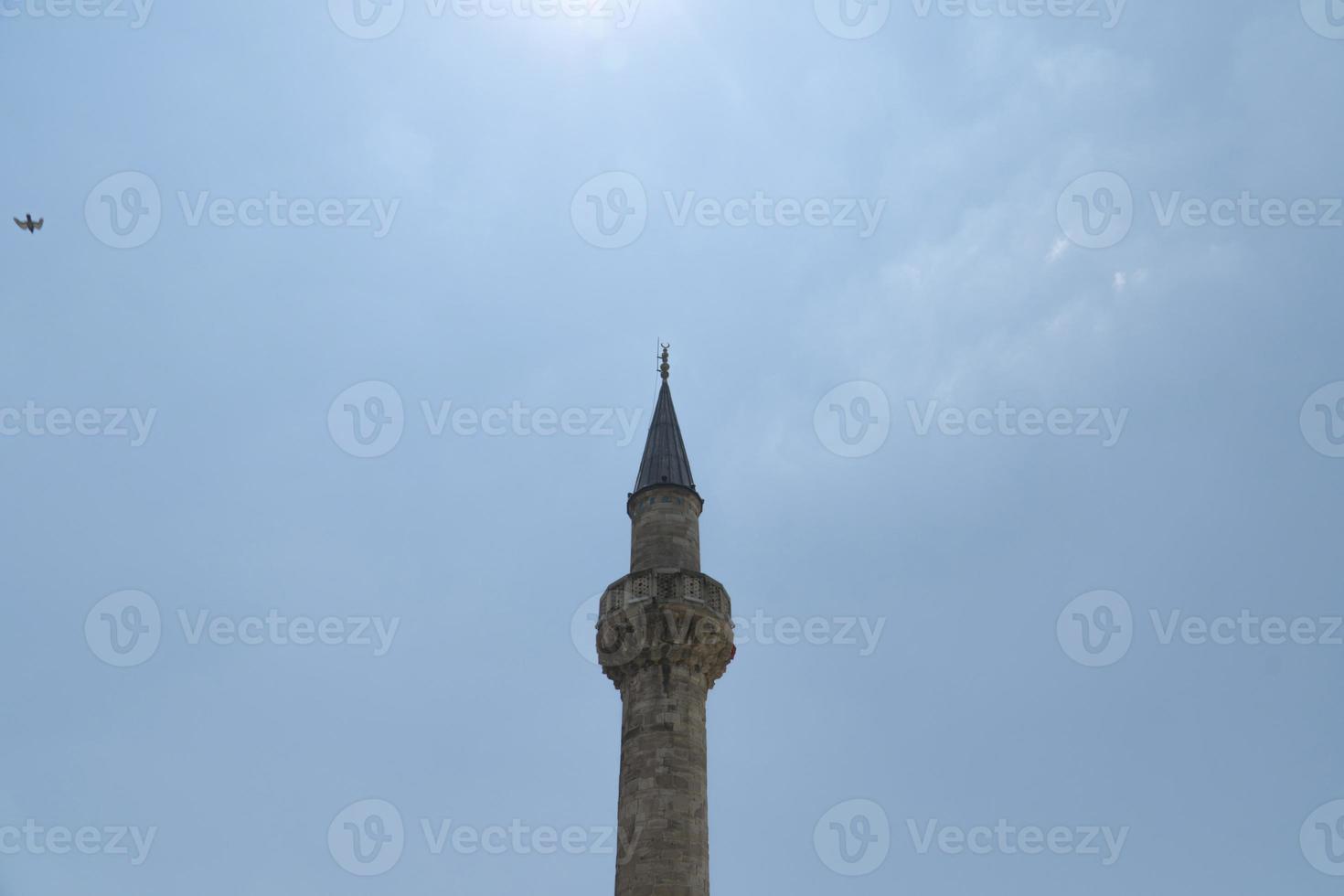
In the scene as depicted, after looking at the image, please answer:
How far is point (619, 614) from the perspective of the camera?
101 ft

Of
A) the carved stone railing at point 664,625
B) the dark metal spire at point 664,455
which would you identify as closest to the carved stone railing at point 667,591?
the carved stone railing at point 664,625

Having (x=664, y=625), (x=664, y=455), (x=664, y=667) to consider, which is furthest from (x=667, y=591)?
(x=664, y=455)

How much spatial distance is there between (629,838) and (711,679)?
521cm

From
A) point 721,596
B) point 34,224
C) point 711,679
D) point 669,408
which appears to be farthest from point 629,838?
point 34,224

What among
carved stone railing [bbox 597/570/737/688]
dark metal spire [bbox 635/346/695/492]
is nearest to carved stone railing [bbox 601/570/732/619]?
carved stone railing [bbox 597/570/737/688]

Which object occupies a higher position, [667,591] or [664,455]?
[664,455]

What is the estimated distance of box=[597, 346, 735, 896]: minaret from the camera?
1067 inches

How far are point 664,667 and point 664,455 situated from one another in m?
6.81

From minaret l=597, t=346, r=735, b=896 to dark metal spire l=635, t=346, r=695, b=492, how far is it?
0.04 meters

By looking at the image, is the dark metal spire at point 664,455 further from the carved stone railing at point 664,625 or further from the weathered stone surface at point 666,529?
the carved stone railing at point 664,625

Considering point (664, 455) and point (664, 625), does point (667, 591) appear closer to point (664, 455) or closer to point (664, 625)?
point (664, 625)

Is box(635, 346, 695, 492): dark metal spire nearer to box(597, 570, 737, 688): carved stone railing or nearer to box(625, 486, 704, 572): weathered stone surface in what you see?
box(625, 486, 704, 572): weathered stone surface

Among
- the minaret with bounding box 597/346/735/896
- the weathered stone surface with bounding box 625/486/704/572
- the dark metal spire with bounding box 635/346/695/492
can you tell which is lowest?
the minaret with bounding box 597/346/735/896

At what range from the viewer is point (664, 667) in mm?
29875
